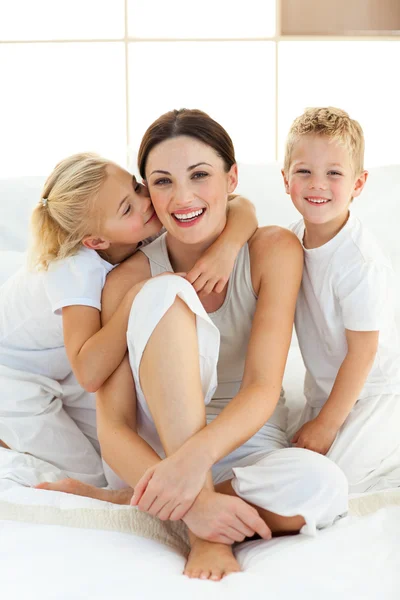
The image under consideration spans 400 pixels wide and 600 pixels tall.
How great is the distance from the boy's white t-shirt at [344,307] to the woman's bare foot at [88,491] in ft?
1.51

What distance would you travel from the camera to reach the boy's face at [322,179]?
152 cm

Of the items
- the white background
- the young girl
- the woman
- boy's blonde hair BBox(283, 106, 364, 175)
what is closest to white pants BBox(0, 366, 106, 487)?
the young girl

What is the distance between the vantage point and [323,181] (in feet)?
4.99

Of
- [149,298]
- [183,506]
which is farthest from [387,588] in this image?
[149,298]

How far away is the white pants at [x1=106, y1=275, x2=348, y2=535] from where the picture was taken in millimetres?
1162

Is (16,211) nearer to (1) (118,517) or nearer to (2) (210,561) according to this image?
(1) (118,517)

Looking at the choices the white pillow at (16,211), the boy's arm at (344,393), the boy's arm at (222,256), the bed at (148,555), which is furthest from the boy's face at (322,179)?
the white pillow at (16,211)

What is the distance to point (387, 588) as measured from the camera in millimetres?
944

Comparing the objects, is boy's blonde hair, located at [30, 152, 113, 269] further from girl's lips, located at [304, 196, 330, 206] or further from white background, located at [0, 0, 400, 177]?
white background, located at [0, 0, 400, 177]

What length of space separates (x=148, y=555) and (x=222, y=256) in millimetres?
627

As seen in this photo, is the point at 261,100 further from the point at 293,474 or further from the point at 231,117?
the point at 293,474

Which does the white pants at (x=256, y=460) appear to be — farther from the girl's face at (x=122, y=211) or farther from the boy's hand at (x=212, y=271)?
the girl's face at (x=122, y=211)

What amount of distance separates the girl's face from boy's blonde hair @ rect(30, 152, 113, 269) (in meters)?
0.02

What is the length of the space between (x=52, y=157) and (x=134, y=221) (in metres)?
1.39
